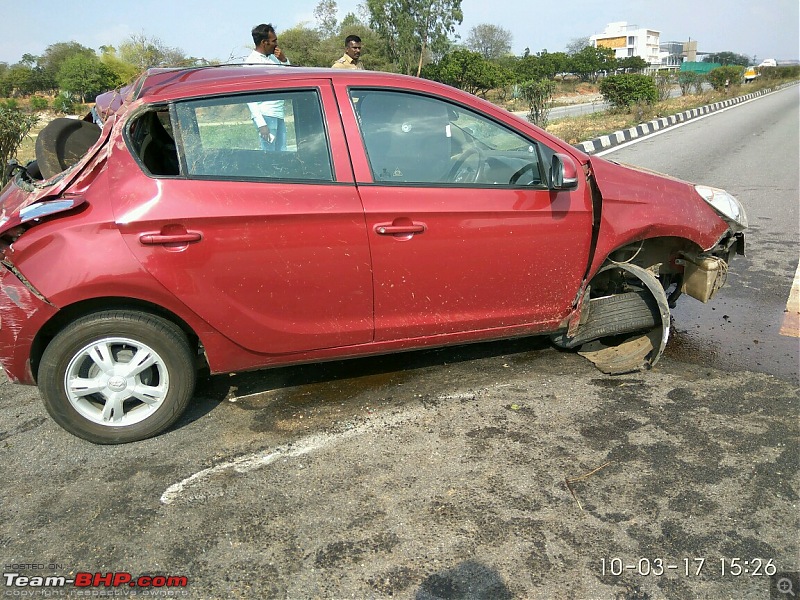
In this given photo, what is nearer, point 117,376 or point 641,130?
point 117,376

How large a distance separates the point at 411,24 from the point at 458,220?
5657 centimetres

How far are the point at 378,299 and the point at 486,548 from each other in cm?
133

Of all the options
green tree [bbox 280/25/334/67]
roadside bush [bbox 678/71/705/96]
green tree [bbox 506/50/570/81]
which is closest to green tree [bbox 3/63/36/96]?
green tree [bbox 280/25/334/67]

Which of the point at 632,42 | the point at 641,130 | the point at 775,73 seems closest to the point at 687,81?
the point at 641,130

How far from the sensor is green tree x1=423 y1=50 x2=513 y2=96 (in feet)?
152

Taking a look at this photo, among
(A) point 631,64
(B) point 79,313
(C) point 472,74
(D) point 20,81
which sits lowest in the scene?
(B) point 79,313

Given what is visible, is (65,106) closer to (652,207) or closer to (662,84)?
(652,207)

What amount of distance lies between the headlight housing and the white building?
155 m

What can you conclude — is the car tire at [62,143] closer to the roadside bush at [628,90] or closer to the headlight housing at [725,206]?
the headlight housing at [725,206]

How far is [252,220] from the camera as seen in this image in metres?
2.93

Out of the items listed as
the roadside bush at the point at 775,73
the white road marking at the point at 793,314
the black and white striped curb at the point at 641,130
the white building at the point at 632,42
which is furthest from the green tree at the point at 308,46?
the white building at the point at 632,42

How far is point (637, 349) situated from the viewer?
3891 mm

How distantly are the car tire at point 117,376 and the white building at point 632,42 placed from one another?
156964 millimetres

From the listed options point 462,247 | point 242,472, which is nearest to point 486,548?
point 242,472
